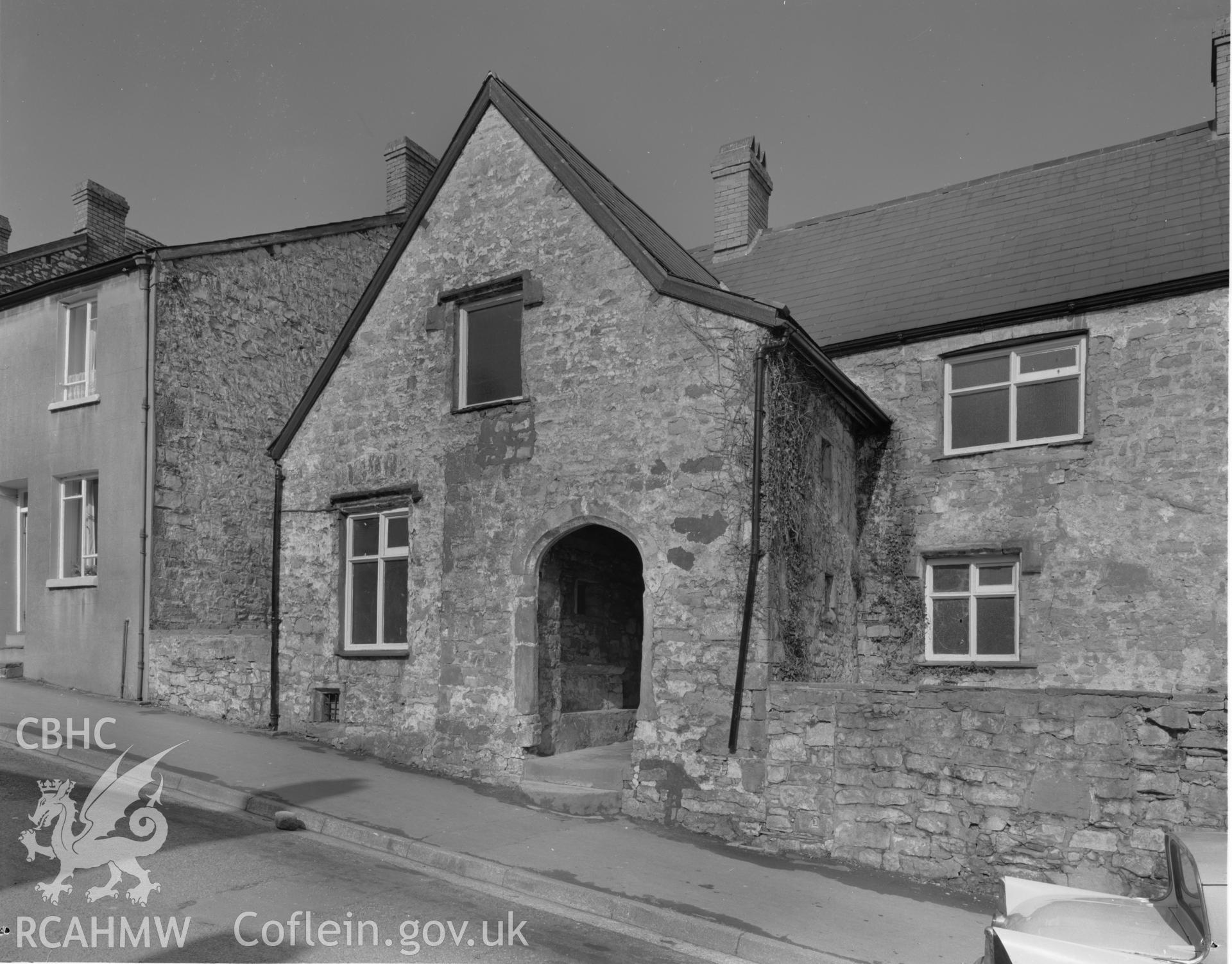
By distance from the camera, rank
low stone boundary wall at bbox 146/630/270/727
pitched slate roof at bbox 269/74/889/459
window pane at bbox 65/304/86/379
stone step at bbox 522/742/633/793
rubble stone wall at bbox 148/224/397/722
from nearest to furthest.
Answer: pitched slate roof at bbox 269/74/889/459 < stone step at bbox 522/742/633/793 < low stone boundary wall at bbox 146/630/270/727 < rubble stone wall at bbox 148/224/397/722 < window pane at bbox 65/304/86/379

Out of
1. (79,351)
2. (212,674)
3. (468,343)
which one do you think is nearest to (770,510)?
(468,343)

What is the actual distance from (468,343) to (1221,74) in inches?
450

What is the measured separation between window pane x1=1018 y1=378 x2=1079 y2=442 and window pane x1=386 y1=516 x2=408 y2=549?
7746 mm

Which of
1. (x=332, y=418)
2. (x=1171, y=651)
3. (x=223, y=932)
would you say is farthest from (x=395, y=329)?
(x=1171, y=651)

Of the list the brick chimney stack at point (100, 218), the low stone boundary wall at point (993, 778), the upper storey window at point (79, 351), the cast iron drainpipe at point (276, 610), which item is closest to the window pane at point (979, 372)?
the low stone boundary wall at point (993, 778)

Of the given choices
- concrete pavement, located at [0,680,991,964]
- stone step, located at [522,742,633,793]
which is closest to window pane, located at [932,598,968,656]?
stone step, located at [522,742,633,793]

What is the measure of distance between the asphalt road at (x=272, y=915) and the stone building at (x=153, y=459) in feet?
22.7

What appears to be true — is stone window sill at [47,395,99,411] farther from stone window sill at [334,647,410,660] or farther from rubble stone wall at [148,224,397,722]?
stone window sill at [334,647,410,660]

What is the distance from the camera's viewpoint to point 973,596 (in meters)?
14.1

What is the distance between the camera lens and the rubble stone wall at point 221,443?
51.9 ft

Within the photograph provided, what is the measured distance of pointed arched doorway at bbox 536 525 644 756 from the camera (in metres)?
12.6

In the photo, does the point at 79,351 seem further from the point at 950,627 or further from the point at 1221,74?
the point at 1221,74

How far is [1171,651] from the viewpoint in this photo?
12617 millimetres

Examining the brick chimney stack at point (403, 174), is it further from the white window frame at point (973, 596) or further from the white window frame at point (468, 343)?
the white window frame at point (973, 596)
